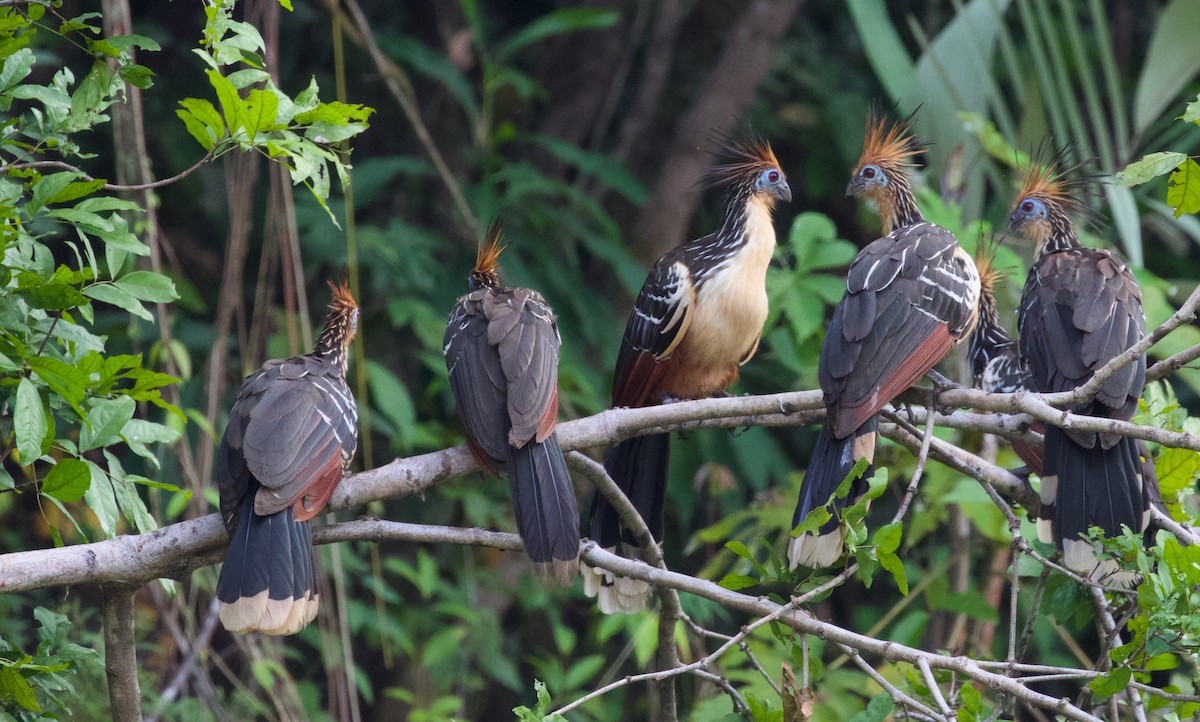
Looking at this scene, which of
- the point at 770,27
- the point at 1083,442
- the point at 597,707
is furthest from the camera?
the point at 770,27

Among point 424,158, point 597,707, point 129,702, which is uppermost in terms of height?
point 424,158

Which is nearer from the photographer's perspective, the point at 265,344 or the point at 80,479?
the point at 80,479

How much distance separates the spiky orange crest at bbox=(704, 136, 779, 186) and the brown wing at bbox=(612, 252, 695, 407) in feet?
1.20

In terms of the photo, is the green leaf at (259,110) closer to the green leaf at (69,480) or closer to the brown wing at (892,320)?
the green leaf at (69,480)

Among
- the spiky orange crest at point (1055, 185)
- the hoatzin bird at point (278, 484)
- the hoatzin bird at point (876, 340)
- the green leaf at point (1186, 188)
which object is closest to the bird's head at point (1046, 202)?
the spiky orange crest at point (1055, 185)

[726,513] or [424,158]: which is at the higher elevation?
[424,158]

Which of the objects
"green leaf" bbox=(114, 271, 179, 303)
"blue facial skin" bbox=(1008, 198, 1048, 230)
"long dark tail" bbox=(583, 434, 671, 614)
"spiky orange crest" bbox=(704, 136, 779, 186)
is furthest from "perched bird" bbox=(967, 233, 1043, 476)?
"green leaf" bbox=(114, 271, 179, 303)

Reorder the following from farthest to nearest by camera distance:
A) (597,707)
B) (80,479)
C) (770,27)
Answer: (770,27)
(597,707)
(80,479)

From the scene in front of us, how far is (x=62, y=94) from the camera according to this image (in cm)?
273

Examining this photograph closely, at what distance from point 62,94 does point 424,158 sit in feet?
12.2

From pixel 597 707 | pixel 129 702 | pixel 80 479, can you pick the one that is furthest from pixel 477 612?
pixel 80 479

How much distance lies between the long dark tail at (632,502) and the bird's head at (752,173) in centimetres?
103

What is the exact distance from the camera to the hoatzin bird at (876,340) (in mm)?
3135

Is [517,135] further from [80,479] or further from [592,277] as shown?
[80,479]
